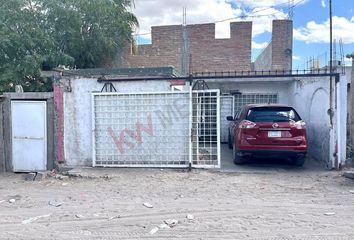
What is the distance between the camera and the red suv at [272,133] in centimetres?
935

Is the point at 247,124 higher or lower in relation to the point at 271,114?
lower

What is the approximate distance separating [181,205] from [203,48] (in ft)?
42.0

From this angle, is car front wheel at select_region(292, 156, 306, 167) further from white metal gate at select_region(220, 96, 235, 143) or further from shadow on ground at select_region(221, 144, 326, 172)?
white metal gate at select_region(220, 96, 235, 143)

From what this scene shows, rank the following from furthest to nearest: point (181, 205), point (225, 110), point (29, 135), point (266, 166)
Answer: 1. point (225, 110)
2. point (266, 166)
3. point (29, 135)
4. point (181, 205)

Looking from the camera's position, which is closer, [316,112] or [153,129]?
[153,129]

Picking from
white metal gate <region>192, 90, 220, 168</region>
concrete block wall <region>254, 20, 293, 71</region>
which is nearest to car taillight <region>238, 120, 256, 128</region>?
white metal gate <region>192, 90, 220, 168</region>

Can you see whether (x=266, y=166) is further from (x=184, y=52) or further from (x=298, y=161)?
(x=184, y=52)

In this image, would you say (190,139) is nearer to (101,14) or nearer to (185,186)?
(185,186)

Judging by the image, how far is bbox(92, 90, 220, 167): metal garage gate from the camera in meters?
9.52

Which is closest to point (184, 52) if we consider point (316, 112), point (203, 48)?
point (203, 48)

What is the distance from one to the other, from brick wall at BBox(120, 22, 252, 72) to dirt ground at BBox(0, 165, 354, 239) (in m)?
9.57

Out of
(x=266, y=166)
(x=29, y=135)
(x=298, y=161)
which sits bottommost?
(x=266, y=166)

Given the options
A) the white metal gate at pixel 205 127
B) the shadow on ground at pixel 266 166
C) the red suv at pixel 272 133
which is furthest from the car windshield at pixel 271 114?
the shadow on ground at pixel 266 166

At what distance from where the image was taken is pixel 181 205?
6.56 metres
